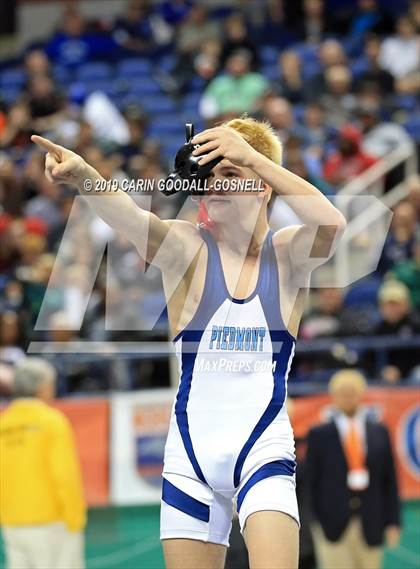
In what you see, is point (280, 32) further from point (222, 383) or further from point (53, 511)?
point (222, 383)

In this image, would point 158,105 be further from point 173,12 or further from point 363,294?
point 363,294

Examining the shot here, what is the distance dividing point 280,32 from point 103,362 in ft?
21.4

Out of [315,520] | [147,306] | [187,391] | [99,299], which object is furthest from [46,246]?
[187,391]

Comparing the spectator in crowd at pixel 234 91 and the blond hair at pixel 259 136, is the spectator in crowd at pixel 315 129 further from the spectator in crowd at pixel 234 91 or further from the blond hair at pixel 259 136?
the blond hair at pixel 259 136

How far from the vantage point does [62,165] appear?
4.16m

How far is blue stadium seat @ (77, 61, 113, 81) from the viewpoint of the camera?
643 inches

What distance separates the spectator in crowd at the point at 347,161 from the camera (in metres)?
12.9

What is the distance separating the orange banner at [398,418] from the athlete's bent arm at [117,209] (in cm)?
646

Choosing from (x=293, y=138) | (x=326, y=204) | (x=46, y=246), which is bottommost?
(x=326, y=204)

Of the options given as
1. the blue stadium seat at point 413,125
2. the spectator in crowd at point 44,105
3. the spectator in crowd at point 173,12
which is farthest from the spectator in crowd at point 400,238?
the spectator in crowd at point 173,12

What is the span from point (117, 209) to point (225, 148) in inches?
17.0

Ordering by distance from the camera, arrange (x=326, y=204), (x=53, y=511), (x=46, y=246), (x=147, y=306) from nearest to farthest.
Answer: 1. (x=326, y=204)
2. (x=53, y=511)
3. (x=147, y=306)
4. (x=46, y=246)

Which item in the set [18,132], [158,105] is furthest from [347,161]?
[18,132]

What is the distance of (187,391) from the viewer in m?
4.47
